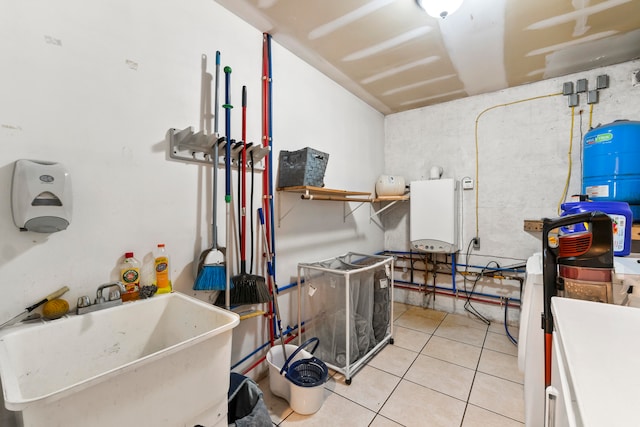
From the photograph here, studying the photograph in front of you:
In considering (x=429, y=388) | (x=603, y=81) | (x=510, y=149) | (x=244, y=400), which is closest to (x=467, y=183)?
(x=510, y=149)

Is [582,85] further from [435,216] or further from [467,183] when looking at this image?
[435,216]

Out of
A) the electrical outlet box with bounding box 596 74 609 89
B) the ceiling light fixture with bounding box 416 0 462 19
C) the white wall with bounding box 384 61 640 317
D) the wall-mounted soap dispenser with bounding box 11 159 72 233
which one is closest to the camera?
the wall-mounted soap dispenser with bounding box 11 159 72 233

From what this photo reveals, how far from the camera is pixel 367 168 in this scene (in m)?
3.21

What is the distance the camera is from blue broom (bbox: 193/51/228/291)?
1.40 metres

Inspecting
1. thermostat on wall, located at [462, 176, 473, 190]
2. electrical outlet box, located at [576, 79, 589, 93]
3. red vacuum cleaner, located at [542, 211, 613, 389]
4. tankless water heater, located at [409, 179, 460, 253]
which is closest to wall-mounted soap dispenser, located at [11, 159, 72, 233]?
red vacuum cleaner, located at [542, 211, 613, 389]

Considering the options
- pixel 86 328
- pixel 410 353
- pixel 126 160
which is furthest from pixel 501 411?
pixel 126 160

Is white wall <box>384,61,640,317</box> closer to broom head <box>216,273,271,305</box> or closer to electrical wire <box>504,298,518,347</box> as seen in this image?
electrical wire <box>504,298,518,347</box>

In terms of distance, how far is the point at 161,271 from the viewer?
4.32 feet

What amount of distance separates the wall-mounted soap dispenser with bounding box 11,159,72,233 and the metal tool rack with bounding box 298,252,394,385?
56.2 inches

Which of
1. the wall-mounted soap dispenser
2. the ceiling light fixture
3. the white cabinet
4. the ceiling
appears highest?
the ceiling

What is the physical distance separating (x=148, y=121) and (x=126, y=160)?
23 cm

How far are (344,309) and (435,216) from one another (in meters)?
1.67

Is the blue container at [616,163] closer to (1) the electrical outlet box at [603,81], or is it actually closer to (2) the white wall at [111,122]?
(1) the electrical outlet box at [603,81]

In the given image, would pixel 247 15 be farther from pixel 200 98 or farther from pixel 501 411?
pixel 501 411
